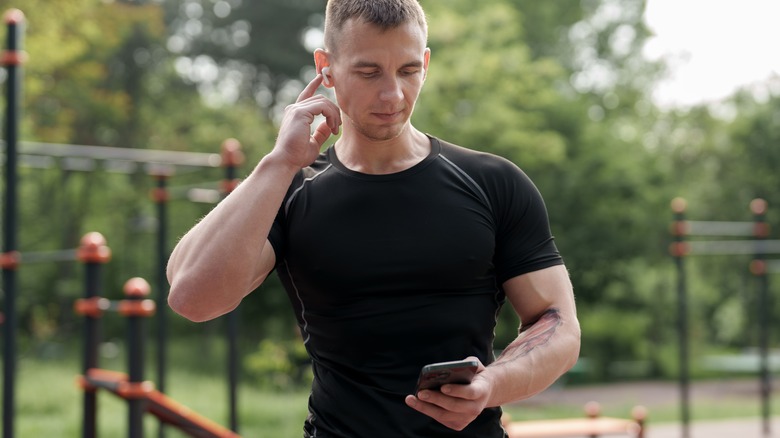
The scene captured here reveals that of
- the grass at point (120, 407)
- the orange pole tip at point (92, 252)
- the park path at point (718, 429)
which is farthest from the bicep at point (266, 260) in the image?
the park path at point (718, 429)

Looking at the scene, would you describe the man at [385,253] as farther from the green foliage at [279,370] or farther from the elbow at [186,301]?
the green foliage at [279,370]

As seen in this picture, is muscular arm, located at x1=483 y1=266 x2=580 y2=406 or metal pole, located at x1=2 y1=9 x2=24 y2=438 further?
metal pole, located at x1=2 y1=9 x2=24 y2=438

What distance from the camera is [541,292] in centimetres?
211

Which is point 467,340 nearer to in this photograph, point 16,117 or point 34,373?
point 16,117

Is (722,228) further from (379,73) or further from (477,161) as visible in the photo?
(379,73)

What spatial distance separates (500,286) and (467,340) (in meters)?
0.17

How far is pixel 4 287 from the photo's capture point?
5699 mm

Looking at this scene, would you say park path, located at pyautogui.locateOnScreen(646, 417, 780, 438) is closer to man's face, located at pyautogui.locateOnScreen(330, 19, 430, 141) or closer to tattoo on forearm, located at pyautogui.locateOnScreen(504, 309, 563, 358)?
A: tattoo on forearm, located at pyautogui.locateOnScreen(504, 309, 563, 358)

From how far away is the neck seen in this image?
2.12 m

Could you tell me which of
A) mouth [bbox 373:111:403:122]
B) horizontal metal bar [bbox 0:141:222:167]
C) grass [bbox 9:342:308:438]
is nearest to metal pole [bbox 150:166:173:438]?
horizontal metal bar [bbox 0:141:222:167]

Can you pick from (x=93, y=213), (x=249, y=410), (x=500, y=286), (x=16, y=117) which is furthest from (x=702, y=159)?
(x=500, y=286)

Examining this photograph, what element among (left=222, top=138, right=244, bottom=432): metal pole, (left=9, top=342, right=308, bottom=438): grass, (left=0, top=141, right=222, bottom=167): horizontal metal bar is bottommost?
(left=9, top=342, right=308, bottom=438): grass

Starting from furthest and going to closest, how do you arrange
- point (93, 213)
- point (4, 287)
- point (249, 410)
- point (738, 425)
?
1. point (93, 213)
2. point (738, 425)
3. point (249, 410)
4. point (4, 287)

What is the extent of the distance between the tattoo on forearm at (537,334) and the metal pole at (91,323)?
389 cm
